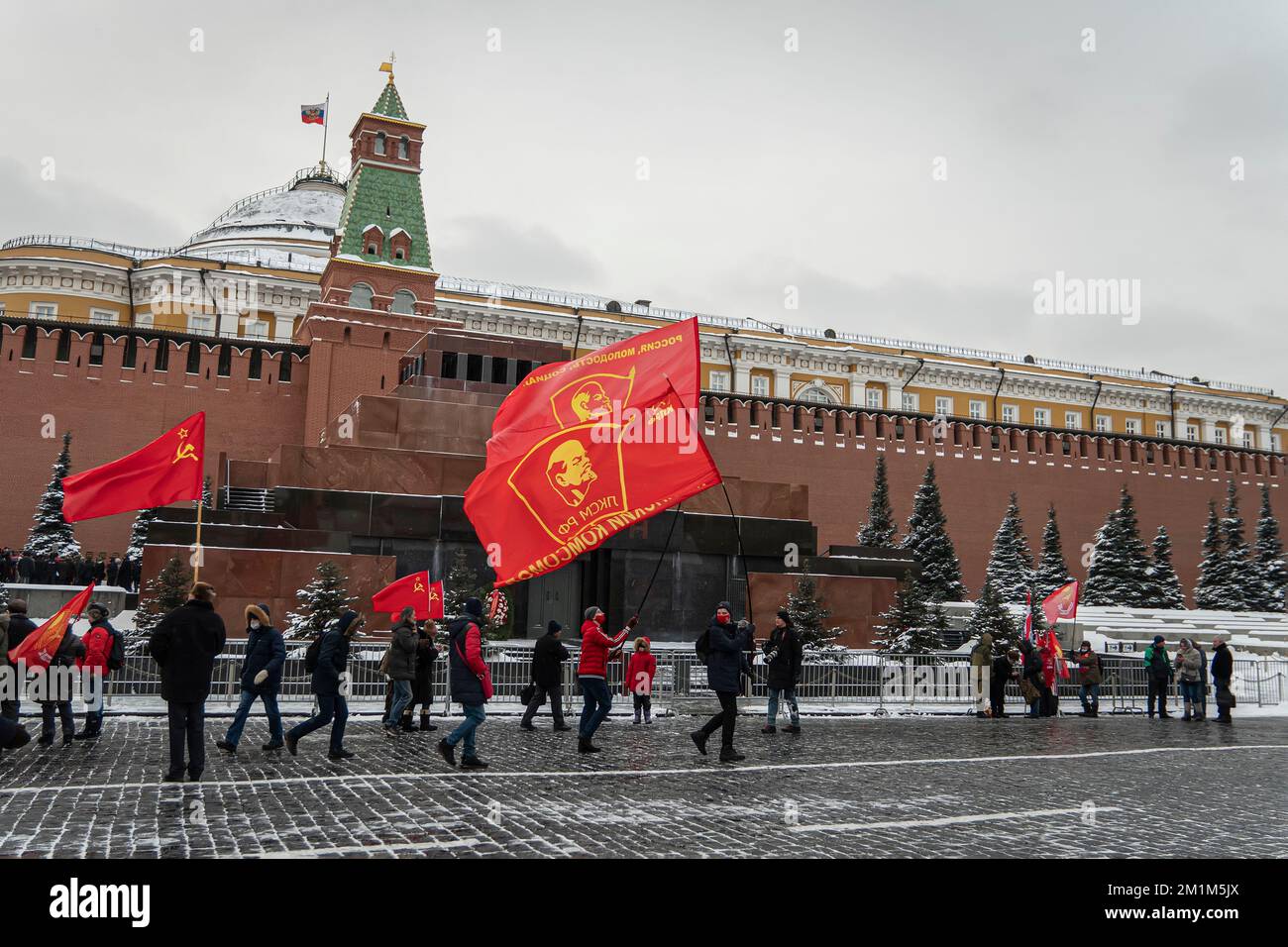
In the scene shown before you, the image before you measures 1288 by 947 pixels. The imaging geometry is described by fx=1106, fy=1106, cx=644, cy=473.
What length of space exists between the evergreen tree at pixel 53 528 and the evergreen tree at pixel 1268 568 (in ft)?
115

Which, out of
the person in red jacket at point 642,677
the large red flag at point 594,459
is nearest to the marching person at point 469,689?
the large red flag at point 594,459

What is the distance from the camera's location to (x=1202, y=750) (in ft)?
35.8

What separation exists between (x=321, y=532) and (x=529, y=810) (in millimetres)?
13802

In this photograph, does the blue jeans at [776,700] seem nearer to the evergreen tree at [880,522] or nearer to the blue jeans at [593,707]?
the blue jeans at [593,707]

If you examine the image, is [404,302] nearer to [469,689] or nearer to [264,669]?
[264,669]

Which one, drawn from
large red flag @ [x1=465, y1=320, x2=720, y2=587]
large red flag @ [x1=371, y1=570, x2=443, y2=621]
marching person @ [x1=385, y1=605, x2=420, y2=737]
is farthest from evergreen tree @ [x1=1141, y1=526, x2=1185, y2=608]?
large red flag @ [x1=465, y1=320, x2=720, y2=587]

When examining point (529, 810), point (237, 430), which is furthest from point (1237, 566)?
point (529, 810)

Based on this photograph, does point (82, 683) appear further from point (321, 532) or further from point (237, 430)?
point (237, 430)

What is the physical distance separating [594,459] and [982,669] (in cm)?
930

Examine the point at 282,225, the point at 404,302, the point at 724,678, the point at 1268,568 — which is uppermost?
the point at 282,225

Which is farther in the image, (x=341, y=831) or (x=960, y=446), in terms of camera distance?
(x=960, y=446)

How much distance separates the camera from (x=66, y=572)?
2362 centimetres

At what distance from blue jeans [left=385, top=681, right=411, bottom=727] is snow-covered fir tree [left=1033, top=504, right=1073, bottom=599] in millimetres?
26698

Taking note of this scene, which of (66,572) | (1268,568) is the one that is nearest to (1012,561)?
(1268,568)
